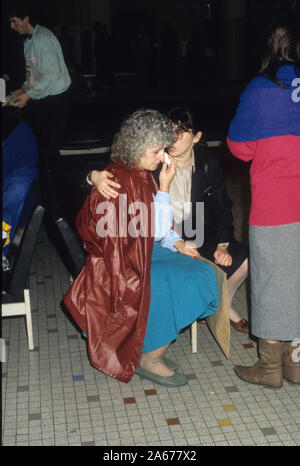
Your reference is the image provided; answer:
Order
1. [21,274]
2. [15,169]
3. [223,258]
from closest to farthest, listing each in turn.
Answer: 1. [21,274]
2. [223,258]
3. [15,169]

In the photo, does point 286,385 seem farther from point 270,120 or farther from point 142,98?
point 142,98

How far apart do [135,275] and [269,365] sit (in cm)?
77

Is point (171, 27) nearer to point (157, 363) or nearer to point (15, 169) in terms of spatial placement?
point (15, 169)

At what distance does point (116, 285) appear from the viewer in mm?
2736

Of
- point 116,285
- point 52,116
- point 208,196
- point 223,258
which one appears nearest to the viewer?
point 116,285

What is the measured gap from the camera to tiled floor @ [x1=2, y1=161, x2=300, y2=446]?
99.6 inches

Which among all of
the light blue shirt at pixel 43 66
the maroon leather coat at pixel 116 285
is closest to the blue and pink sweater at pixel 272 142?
the maroon leather coat at pixel 116 285

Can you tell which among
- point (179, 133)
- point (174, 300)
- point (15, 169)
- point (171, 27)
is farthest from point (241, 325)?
point (171, 27)

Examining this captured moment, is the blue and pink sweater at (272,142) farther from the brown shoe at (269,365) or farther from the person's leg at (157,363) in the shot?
the person's leg at (157,363)

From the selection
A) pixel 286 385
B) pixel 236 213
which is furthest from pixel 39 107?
pixel 286 385

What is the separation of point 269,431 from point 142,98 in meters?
12.0

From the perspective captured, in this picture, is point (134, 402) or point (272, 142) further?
point (134, 402)

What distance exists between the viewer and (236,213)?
5.74m

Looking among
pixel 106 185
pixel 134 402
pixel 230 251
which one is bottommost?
pixel 134 402
